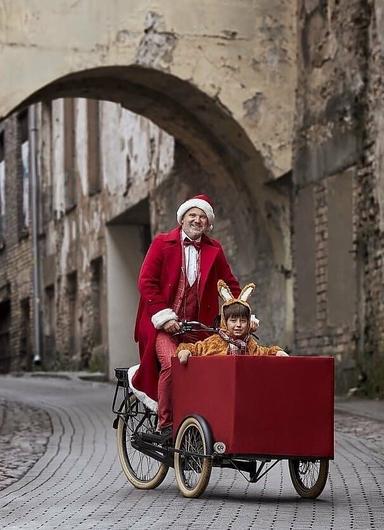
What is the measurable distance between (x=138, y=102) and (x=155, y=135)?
3.19 meters

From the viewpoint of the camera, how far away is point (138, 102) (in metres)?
16.5

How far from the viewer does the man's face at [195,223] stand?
24.3 feet

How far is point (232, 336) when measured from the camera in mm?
6910

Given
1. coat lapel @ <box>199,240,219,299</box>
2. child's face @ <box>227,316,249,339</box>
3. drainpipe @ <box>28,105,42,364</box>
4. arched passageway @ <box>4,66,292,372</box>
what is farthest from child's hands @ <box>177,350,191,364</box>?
drainpipe @ <box>28,105,42,364</box>

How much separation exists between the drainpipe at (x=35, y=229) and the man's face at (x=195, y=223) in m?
19.9

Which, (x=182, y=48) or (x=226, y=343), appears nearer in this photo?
(x=226, y=343)

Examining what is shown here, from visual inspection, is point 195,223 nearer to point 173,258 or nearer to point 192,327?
point 173,258

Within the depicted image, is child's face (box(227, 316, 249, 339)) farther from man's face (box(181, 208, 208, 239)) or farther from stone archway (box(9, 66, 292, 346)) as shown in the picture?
stone archway (box(9, 66, 292, 346))

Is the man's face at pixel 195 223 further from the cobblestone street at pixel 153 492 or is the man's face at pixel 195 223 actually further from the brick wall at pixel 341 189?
the brick wall at pixel 341 189

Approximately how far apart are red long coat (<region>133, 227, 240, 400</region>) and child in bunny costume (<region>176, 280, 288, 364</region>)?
1.14 feet

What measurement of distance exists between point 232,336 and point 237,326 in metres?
0.06

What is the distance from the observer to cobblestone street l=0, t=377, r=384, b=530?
5992 millimetres

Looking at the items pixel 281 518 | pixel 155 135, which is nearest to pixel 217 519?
pixel 281 518

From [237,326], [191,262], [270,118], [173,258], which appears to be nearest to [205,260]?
[191,262]
